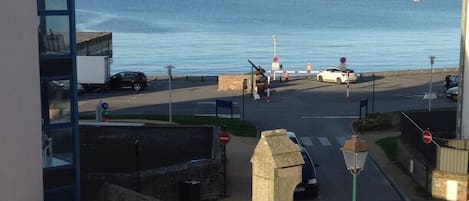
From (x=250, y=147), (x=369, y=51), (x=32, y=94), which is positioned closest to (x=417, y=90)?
(x=250, y=147)

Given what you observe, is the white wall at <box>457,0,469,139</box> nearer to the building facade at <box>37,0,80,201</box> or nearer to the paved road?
the paved road

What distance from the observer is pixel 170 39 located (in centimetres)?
13762

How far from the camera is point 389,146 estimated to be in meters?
30.8

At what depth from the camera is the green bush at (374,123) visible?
115 ft

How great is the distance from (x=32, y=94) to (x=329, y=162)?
14635 millimetres

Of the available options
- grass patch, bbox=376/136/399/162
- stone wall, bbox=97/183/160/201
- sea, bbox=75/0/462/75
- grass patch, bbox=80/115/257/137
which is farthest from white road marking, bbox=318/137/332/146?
sea, bbox=75/0/462/75

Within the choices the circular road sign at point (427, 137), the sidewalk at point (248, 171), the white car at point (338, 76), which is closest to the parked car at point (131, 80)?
the white car at point (338, 76)

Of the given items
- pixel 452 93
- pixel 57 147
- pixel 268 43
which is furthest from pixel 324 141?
pixel 268 43

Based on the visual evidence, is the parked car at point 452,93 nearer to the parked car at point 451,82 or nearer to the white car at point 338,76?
the parked car at point 451,82

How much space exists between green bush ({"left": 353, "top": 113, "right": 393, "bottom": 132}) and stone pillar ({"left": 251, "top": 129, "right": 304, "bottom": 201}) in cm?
2646

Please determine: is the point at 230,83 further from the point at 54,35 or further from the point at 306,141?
the point at 54,35

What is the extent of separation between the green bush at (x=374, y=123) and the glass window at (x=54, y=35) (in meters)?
19.6

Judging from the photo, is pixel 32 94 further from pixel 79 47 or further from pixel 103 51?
pixel 103 51

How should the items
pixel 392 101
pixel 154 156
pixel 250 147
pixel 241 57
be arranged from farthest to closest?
pixel 241 57, pixel 392 101, pixel 250 147, pixel 154 156
